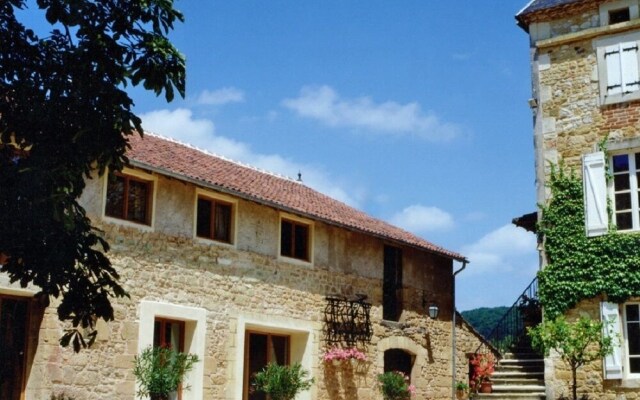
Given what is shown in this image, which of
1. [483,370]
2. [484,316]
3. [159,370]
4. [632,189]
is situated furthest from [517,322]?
[484,316]

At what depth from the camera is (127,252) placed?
46.6 feet

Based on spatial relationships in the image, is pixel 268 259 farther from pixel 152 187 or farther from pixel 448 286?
pixel 448 286

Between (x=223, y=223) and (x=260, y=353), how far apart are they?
2873 millimetres

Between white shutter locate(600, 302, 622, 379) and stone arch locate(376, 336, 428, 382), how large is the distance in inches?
230

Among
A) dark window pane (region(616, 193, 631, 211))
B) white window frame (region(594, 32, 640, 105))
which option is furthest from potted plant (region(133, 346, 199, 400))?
white window frame (region(594, 32, 640, 105))

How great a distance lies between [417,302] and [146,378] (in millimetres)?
8954

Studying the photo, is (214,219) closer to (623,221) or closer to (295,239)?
(295,239)

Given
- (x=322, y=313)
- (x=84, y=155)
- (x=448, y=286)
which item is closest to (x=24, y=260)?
(x=84, y=155)

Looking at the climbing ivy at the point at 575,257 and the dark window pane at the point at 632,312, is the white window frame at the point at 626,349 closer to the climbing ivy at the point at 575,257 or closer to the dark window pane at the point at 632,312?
the dark window pane at the point at 632,312

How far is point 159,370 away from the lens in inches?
541

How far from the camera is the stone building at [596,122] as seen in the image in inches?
594

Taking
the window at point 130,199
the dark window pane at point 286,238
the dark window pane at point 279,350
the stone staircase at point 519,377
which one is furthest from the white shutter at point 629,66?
the window at point 130,199

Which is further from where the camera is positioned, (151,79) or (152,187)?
(152,187)

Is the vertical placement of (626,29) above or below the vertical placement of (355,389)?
above
